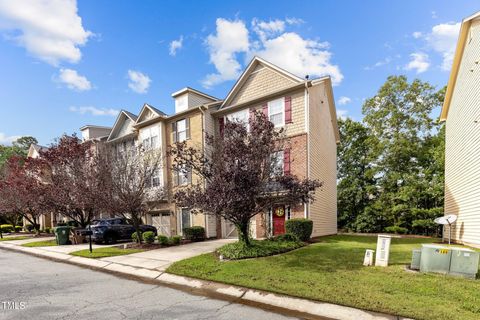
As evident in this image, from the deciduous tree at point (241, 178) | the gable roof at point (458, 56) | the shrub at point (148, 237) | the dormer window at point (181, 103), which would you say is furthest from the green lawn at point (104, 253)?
the gable roof at point (458, 56)

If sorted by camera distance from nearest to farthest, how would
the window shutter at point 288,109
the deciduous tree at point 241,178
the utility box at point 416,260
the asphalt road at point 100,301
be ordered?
1. the asphalt road at point 100,301
2. the utility box at point 416,260
3. the deciduous tree at point 241,178
4. the window shutter at point 288,109

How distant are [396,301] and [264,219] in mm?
10774

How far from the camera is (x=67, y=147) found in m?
20.6

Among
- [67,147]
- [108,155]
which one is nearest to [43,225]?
[67,147]

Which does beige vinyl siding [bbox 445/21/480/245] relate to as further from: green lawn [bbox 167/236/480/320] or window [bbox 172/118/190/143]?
window [bbox 172/118/190/143]

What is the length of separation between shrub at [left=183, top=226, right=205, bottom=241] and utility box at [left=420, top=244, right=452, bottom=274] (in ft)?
42.1

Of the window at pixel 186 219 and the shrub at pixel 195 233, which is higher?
the window at pixel 186 219

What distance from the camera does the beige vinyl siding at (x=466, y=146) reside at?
39.8 feet

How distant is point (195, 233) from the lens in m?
17.5

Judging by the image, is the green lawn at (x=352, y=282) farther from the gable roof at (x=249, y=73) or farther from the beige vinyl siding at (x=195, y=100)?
the beige vinyl siding at (x=195, y=100)

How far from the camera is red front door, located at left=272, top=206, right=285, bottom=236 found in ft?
51.3

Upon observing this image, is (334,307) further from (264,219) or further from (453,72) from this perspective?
(453,72)
